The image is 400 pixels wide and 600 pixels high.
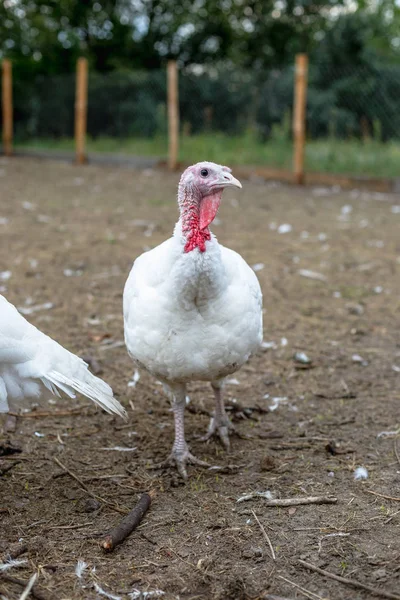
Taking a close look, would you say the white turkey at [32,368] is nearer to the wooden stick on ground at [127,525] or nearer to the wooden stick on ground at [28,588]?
the wooden stick on ground at [127,525]

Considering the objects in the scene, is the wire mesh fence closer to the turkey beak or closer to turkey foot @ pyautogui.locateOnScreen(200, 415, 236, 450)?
turkey foot @ pyautogui.locateOnScreen(200, 415, 236, 450)

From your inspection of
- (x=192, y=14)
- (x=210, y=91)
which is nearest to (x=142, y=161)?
(x=210, y=91)

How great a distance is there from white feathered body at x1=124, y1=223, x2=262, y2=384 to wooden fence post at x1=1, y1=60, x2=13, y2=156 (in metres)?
15.4

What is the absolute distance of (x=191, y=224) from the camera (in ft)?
10.7

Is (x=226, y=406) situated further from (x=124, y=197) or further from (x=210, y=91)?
(x=210, y=91)

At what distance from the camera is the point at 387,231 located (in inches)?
340

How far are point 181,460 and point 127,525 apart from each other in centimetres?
66

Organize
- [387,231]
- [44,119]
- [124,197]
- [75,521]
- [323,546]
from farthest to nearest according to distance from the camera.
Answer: [44,119]
[124,197]
[387,231]
[75,521]
[323,546]

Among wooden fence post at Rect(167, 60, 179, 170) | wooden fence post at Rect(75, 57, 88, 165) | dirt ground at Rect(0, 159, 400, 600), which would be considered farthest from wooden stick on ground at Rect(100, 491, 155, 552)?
wooden fence post at Rect(75, 57, 88, 165)

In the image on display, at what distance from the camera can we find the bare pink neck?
3.24 m

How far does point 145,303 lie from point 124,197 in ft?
26.2

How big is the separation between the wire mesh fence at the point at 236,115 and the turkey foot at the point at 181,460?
955 cm

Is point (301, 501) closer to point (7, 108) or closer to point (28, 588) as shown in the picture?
point (28, 588)

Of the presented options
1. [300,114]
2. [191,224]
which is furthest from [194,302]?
[300,114]
